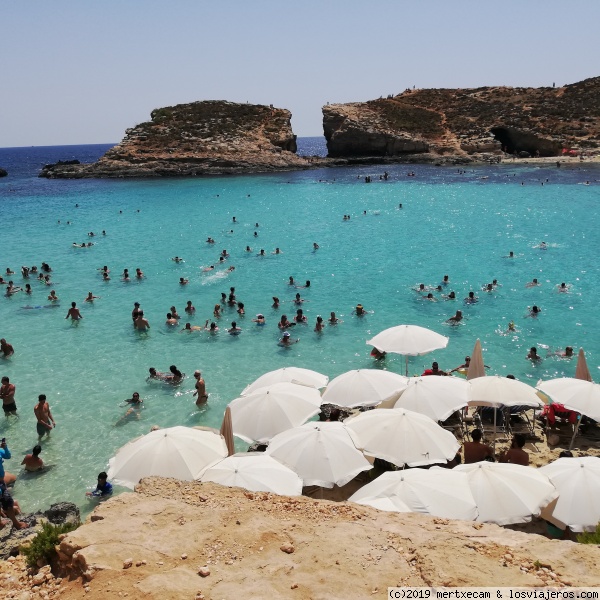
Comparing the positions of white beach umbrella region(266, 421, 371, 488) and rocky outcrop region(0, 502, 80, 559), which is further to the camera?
white beach umbrella region(266, 421, 371, 488)

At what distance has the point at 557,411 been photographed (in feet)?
40.9

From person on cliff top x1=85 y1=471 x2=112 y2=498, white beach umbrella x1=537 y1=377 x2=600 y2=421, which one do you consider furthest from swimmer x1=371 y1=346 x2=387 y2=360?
person on cliff top x1=85 y1=471 x2=112 y2=498

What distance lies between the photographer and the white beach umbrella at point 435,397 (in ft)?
36.3

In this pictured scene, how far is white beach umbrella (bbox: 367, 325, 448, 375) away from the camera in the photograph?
14.2m

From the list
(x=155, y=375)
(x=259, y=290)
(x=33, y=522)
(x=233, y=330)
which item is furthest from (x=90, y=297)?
(x=33, y=522)

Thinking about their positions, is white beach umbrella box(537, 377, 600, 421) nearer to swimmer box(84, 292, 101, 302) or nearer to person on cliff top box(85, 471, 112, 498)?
person on cliff top box(85, 471, 112, 498)

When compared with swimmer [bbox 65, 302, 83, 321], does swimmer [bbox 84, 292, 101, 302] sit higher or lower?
higher

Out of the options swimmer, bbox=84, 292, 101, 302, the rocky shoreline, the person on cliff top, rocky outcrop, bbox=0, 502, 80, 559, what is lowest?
the person on cliff top

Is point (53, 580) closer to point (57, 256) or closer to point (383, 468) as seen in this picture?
point (383, 468)

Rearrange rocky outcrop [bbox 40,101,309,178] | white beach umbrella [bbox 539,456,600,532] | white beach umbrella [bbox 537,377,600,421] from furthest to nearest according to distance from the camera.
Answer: rocky outcrop [bbox 40,101,309,178] < white beach umbrella [bbox 537,377,600,421] < white beach umbrella [bbox 539,456,600,532]

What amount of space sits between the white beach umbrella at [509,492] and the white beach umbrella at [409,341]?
6.01 m

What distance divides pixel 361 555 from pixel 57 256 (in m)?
32.7

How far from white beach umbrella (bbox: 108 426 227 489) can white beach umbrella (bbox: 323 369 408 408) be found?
10.7 ft

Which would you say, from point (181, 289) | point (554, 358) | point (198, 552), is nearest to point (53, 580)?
point (198, 552)
